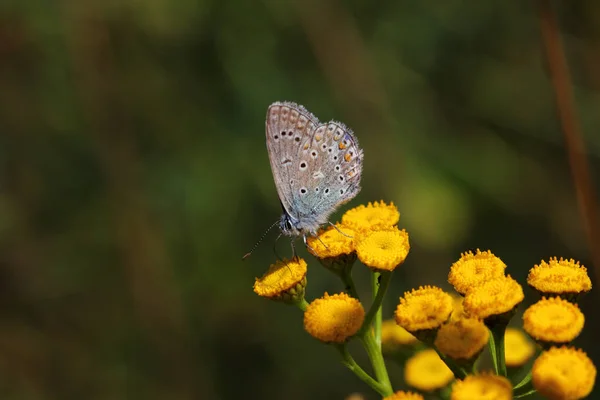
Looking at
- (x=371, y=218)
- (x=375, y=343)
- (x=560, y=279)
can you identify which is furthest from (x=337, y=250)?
(x=560, y=279)

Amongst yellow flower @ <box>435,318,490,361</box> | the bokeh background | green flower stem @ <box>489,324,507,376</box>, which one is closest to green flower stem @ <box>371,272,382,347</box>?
yellow flower @ <box>435,318,490,361</box>

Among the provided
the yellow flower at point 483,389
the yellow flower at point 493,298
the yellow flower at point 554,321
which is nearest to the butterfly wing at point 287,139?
the yellow flower at point 493,298

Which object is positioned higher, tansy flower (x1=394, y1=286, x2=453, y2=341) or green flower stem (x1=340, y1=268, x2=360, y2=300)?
green flower stem (x1=340, y1=268, x2=360, y2=300)

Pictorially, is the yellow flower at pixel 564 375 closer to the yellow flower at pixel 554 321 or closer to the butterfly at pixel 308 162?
the yellow flower at pixel 554 321

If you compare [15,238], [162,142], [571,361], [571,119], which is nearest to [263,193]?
[162,142]

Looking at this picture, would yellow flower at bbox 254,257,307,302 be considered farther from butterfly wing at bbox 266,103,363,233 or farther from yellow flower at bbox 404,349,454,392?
yellow flower at bbox 404,349,454,392

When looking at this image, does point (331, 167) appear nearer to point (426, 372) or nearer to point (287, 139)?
point (287, 139)

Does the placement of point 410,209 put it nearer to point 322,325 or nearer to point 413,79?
point 413,79
